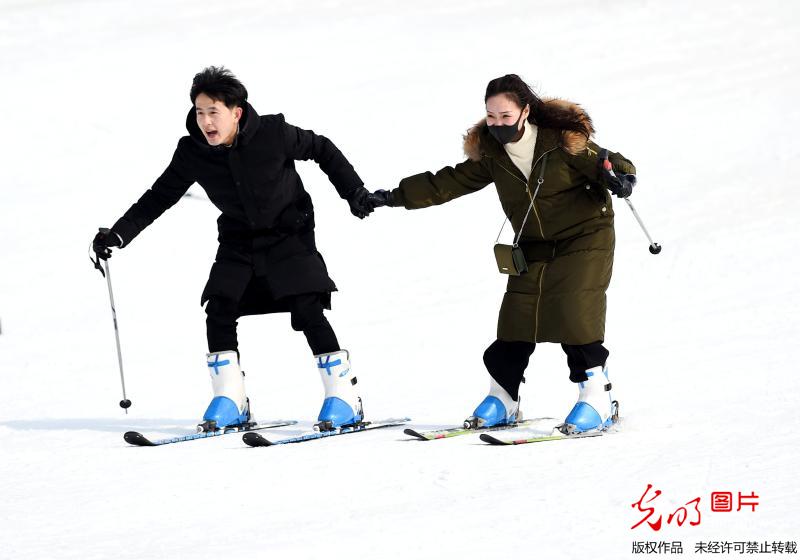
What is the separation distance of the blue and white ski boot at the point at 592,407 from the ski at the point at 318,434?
3.13 ft

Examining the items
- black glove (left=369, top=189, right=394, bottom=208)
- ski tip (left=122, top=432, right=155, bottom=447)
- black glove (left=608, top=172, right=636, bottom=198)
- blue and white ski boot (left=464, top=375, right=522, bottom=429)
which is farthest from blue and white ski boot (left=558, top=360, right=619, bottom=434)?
ski tip (left=122, top=432, right=155, bottom=447)

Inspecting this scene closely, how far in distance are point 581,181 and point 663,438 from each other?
118cm

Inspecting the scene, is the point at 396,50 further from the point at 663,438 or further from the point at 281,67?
the point at 663,438

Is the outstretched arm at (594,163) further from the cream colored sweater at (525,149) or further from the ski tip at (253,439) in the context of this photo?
the ski tip at (253,439)

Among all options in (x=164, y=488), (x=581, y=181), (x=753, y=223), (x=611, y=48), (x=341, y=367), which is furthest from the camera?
(x=611, y=48)

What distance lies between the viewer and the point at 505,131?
5.83 metres

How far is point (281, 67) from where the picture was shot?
72.5ft

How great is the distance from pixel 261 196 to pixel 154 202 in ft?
2.20

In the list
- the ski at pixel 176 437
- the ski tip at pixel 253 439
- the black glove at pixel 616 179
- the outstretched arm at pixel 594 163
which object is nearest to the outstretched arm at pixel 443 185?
the outstretched arm at pixel 594 163

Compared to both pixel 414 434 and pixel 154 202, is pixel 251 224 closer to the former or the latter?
pixel 154 202

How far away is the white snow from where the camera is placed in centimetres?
465

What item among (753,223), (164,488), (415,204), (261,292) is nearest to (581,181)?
(415,204)

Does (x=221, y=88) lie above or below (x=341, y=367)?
above

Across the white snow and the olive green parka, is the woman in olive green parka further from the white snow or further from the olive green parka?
the white snow
